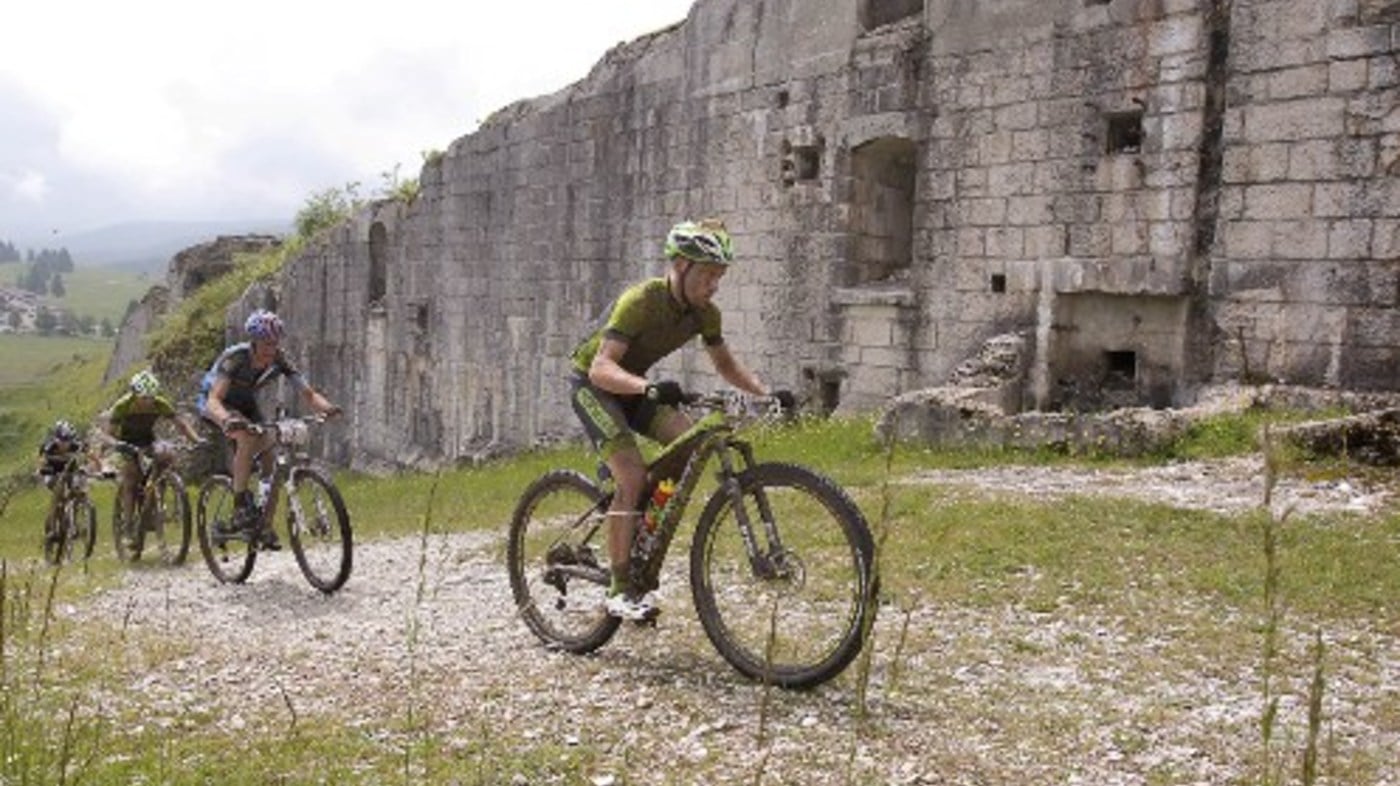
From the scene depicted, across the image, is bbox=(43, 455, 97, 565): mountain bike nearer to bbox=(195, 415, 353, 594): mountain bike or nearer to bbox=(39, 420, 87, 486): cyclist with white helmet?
bbox=(39, 420, 87, 486): cyclist with white helmet

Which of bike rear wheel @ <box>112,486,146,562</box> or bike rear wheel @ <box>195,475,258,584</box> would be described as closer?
bike rear wheel @ <box>195,475,258,584</box>

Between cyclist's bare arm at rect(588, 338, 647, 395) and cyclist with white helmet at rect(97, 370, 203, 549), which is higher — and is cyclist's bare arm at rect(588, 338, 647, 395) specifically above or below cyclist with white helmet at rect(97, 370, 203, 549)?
above

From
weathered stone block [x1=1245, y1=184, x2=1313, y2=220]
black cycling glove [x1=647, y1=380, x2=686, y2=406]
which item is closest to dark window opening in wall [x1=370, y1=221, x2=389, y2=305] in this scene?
weathered stone block [x1=1245, y1=184, x2=1313, y2=220]

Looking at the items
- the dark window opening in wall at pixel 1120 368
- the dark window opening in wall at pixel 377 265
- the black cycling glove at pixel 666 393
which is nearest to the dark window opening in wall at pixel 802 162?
the dark window opening in wall at pixel 1120 368

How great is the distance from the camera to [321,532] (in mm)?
7496

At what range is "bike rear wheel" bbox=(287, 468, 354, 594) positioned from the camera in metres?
7.36

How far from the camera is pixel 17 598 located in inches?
151

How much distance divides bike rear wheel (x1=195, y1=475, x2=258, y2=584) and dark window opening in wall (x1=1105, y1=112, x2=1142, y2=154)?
26.0ft

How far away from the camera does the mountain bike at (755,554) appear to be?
177 inches

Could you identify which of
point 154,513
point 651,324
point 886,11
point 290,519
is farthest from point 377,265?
point 651,324

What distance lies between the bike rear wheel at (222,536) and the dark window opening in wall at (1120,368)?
24.8 feet

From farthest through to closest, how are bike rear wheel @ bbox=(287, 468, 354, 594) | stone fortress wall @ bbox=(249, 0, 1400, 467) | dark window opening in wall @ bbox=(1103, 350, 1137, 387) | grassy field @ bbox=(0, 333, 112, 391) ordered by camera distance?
grassy field @ bbox=(0, 333, 112, 391) < dark window opening in wall @ bbox=(1103, 350, 1137, 387) < stone fortress wall @ bbox=(249, 0, 1400, 467) < bike rear wheel @ bbox=(287, 468, 354, 594)

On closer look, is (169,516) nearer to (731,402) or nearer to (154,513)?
(154,513)

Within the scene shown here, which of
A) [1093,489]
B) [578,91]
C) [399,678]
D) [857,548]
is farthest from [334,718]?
[578,91]
